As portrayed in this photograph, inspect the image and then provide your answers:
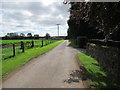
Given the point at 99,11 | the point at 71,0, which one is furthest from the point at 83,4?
the point at 99,11

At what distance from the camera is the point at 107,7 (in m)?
5.66

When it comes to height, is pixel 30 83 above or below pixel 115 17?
below

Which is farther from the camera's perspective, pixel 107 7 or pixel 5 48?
pixel 5 48

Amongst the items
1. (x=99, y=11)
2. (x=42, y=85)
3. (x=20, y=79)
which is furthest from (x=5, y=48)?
(x=99, y=11)

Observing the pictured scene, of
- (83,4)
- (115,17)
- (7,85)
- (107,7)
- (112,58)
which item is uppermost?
(83,4)

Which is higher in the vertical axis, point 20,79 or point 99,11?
point 99,11

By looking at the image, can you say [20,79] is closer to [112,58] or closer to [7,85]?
[7,85]

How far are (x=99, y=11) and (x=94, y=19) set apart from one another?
3.32 ft

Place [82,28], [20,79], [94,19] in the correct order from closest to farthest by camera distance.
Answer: [20,79], [94,19], [82,28]

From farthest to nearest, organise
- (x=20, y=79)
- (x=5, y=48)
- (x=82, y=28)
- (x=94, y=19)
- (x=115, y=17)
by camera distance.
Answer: (x=82, y=28) → (x=5, y=48) → (x=94, y=19) → (x=115, y=17) → (x=20, y=79)

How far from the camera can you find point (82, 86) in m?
4.71

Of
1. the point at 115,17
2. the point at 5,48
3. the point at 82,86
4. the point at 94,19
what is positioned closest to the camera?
the point at 82,86

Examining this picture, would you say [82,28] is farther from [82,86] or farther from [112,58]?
[82,86]

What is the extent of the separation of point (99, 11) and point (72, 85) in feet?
12.5
